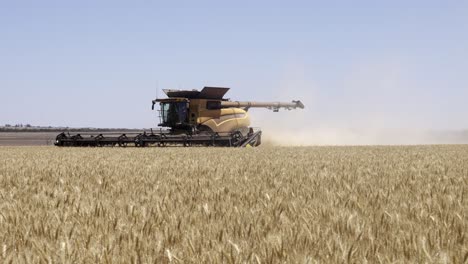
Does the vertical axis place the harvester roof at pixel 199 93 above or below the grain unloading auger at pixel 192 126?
above

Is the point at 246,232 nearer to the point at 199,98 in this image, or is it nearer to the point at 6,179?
the point at 6,179

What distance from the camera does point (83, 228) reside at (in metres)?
3.38

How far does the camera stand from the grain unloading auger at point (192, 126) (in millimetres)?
27562

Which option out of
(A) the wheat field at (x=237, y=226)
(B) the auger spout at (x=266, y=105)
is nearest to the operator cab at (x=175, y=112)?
(B) the auger spout at (x=266, y=105)

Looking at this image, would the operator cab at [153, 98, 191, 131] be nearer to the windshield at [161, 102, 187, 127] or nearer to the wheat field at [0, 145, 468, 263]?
the windshield at [161, 102, 187, 127]

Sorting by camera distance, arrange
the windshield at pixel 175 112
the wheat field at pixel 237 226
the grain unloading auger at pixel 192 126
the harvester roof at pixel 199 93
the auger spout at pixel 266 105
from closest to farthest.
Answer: the wheat field at pixel 237 226
the grain unloading auger at pixel 192 126
the windshield at pixel 175 112
the harvester roof at pixel 199 93
the auger spout at pixel 266 105

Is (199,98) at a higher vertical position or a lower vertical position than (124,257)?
higher

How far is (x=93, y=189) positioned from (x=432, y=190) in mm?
3726

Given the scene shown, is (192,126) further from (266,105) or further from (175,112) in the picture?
(266,105)

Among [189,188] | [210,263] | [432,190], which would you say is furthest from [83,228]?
[432,190]

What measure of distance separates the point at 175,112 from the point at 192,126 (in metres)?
1.18

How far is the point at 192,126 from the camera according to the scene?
2916cm

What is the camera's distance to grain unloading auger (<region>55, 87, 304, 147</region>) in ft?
90.4

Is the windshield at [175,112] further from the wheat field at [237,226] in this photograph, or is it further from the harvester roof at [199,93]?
the wheat field at [237,226]
